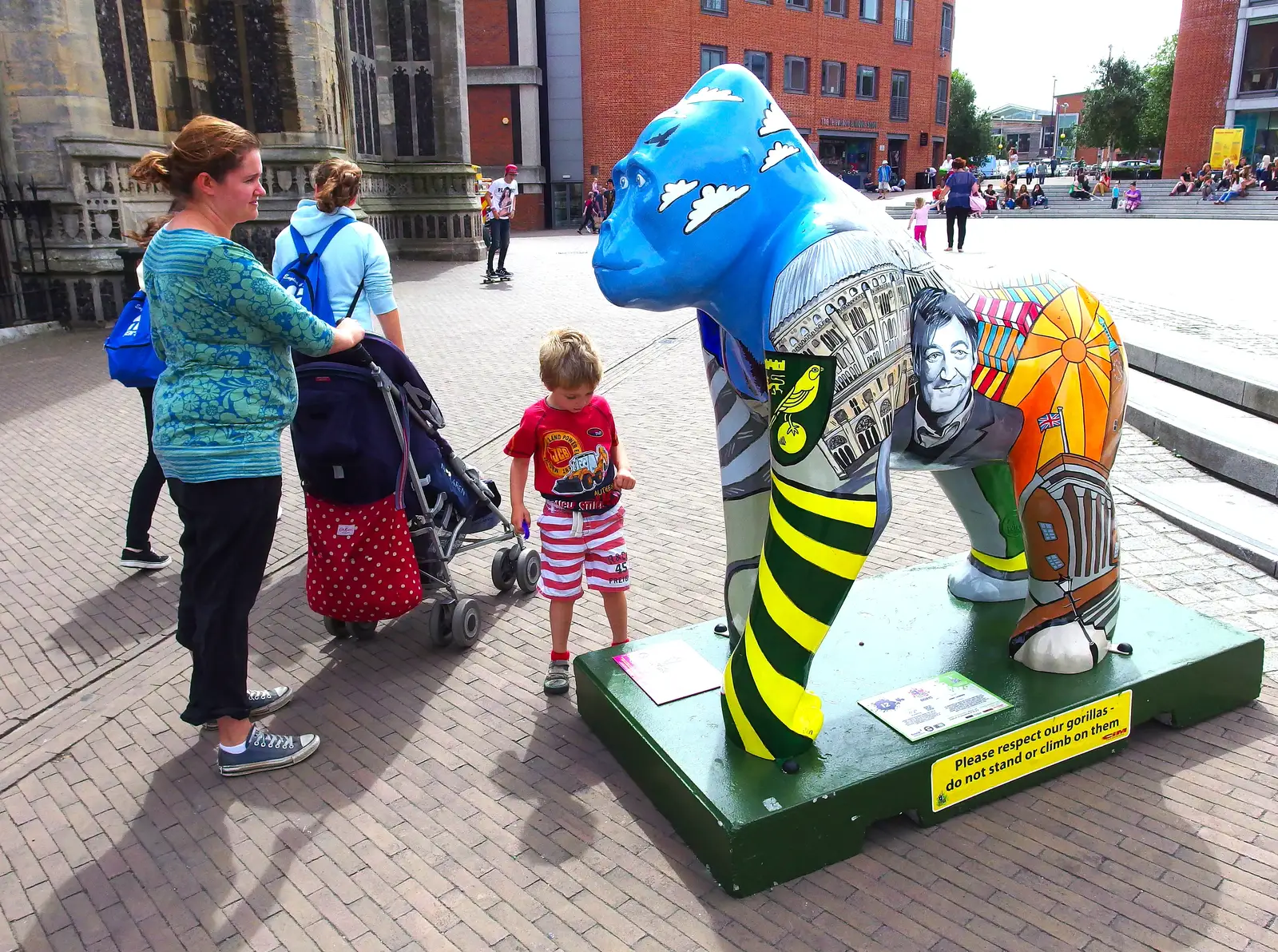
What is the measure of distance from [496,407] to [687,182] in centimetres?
631

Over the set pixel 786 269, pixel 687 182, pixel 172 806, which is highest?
pixel 687 182

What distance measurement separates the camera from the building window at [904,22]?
4591 centimetres

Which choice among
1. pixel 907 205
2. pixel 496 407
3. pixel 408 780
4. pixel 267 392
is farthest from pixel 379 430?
pixel 907 205

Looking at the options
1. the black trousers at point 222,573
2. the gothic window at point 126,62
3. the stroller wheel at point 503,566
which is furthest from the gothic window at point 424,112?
the black trousers at point 222,573

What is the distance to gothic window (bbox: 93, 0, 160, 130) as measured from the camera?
13023 mm

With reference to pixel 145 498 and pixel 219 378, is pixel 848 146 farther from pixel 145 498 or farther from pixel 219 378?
pixel 219 378

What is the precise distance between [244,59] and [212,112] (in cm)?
101

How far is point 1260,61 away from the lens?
44.6 metres

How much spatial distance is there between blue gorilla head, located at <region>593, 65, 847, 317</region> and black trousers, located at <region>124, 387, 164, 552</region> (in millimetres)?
3463

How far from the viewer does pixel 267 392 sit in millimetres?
3230

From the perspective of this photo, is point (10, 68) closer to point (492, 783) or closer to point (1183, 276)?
point (492, 783)

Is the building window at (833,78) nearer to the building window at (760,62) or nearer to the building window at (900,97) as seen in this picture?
the building window at (760,62)

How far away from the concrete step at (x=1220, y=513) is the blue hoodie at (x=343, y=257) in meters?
4.58

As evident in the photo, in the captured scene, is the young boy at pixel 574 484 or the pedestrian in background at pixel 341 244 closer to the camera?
the young boy at pixel 574 484
